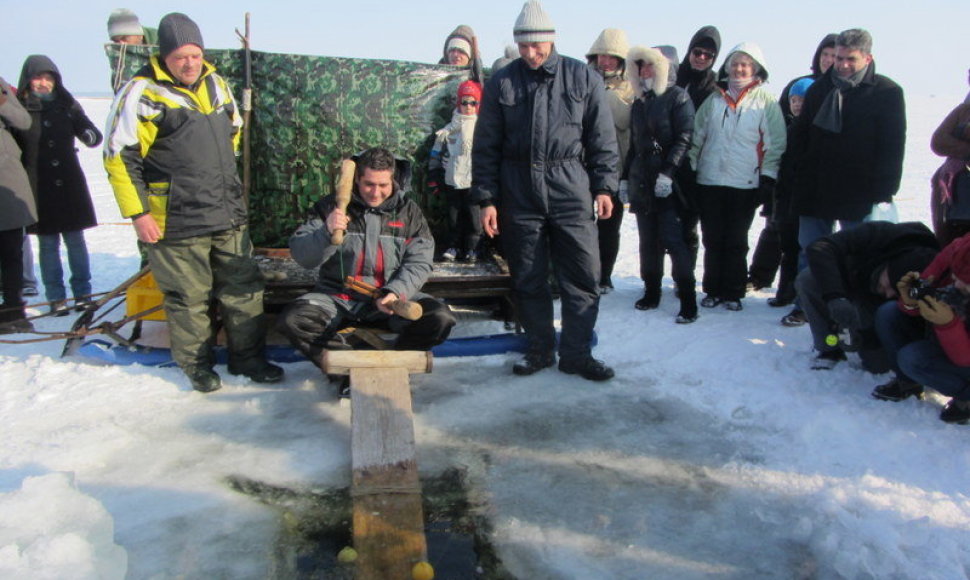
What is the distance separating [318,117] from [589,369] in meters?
2.85

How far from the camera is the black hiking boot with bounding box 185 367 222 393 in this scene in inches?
162

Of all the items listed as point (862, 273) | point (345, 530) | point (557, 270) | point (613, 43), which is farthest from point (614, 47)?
point (345, 530)

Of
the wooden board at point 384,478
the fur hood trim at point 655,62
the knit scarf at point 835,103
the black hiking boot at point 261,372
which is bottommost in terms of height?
the black hiking boot at point 261,372

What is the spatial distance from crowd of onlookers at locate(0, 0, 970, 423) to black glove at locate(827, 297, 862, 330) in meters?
0.02

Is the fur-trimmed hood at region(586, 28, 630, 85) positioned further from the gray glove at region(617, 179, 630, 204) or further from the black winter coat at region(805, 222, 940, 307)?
the black winter coat at region(805, 222, 940, 307)

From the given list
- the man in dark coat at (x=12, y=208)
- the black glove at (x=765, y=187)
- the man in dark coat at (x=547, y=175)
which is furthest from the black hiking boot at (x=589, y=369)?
the man in dark coat at (x=12, y=208)

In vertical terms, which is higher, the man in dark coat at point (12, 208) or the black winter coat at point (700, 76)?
the black winter coat at point (700, 76)

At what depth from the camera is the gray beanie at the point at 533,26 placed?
398 cm

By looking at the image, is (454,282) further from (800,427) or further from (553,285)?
(800,427)

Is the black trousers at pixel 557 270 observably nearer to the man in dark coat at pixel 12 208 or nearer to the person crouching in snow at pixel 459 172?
the person crouching in snow at pixel 459 172

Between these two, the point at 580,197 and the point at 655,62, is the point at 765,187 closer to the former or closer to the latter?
the point at 655,62

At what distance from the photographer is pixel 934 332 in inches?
143

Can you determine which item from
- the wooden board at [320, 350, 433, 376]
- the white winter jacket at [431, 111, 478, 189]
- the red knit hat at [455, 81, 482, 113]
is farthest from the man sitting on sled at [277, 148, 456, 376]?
the red knit hat at [455, 81, 482, 113]

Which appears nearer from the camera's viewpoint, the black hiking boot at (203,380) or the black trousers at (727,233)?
the black hiking boot at (203,380)
